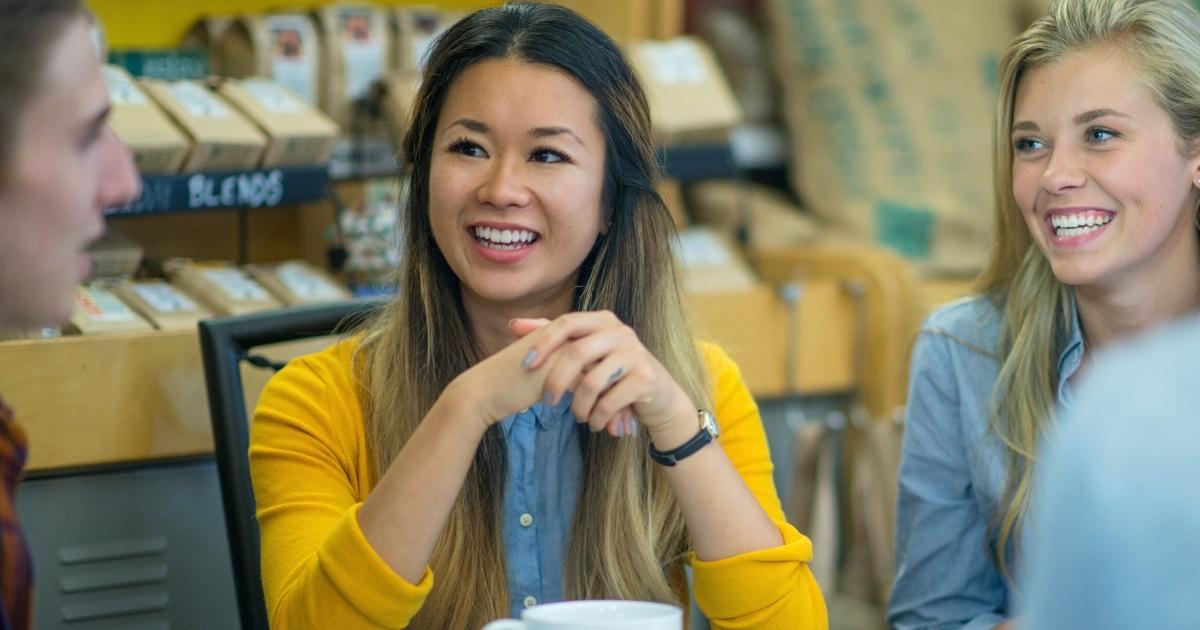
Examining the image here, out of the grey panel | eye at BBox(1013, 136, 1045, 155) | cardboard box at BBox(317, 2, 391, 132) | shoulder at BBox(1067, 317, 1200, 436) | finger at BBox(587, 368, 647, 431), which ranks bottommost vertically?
the grey panel

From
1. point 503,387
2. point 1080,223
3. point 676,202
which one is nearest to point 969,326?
point 1080,223

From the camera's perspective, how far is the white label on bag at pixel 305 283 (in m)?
2.23

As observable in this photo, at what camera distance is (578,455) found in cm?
Result: 154

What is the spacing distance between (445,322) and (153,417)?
55cm

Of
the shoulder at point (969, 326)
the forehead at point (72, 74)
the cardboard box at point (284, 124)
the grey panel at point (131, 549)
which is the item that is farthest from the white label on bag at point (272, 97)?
the forehead at point (72, 74)

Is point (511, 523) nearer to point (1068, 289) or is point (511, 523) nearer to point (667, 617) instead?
point (667, 617)

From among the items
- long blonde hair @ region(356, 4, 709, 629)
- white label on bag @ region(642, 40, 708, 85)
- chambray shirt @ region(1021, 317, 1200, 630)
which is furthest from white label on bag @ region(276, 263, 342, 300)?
chambray shirt @ region(1021, 317, 1200, 630)

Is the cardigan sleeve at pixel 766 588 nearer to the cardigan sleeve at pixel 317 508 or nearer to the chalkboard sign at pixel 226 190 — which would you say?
the cardigan sleeve at pixel 317 508

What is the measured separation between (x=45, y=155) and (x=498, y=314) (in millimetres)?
665

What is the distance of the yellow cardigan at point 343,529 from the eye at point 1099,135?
0.47 m

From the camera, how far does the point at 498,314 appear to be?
1.56 m

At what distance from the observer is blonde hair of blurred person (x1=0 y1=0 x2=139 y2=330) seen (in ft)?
3.08

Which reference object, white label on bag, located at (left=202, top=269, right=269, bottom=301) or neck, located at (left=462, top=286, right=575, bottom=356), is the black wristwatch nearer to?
neck, located at (left=462, top=286, right=575, bottom=356)

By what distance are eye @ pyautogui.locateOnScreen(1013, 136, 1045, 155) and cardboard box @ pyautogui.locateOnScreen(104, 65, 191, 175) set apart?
45.3 inches
